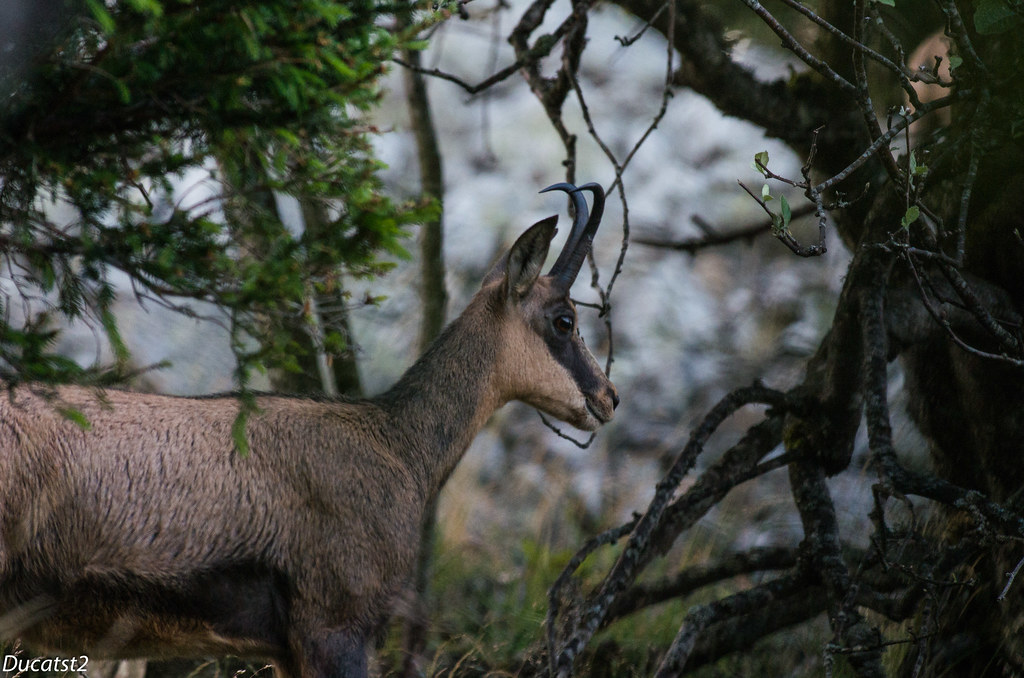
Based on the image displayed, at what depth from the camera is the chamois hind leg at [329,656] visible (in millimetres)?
4035

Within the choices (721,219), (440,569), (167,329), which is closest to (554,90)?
(440,569)

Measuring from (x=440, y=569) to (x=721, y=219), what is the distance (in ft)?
23.5

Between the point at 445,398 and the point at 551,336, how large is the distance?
28.8 inches

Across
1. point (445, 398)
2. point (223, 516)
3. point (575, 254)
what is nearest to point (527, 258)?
point (575, 254)

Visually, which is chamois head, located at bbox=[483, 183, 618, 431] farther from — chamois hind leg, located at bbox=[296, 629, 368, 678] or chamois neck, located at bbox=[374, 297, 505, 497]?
chamois hind leg, located at bbox=[296, 629, 368, 678]

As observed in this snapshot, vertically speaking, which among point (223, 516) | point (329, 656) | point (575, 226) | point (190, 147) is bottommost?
point (329, 656)

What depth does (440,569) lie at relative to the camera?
7.68 metres

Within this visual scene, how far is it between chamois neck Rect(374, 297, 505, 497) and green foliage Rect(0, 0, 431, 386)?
1566 mm

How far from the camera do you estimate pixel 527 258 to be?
496 centimetres

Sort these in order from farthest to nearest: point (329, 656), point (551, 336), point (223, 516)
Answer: point (551, 336) → point (329, 656) → point (223, 516)

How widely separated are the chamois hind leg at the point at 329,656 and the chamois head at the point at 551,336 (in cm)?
161

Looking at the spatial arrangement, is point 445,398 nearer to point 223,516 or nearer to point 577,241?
point 577,241

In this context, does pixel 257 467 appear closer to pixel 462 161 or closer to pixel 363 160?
pixel 363 160

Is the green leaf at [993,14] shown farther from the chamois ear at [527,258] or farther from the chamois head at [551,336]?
the chamois ear at [527,258]
